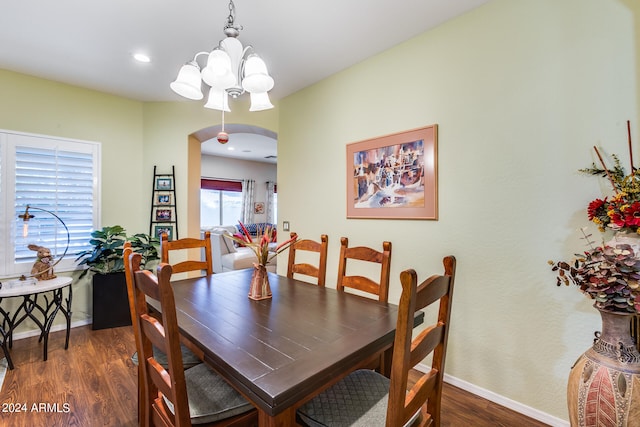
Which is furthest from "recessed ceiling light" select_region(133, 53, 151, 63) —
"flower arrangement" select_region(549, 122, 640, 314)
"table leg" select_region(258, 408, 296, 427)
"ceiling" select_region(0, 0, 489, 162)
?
"flower arrangement" select_region(549, 122, 640, 314)

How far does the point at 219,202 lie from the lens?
297 inches

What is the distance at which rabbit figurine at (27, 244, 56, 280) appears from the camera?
2.73m

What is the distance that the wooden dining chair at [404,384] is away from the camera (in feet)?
2.79

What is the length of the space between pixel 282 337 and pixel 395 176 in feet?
5.49

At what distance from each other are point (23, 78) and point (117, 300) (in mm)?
2416

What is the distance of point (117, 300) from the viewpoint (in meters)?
3.17

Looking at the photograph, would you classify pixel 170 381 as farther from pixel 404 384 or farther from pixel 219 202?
pixel 219 202

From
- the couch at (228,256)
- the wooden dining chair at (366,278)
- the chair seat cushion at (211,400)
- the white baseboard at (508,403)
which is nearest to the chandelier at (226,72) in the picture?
the wooden dining chair at (366,278)

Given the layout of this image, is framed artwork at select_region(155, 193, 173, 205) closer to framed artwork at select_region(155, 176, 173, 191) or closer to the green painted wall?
framed artwork at select_region(155, 176, 173, 191)

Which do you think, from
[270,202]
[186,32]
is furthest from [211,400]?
[270,202]

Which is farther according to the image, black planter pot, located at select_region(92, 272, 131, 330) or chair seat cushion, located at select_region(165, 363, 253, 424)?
black planter pot, located at select_region(92, 272, 131, 330)

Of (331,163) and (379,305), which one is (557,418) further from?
(331,163)

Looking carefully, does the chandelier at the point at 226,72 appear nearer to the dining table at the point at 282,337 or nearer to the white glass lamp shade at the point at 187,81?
the white glass lamp shade at the point at 187,81

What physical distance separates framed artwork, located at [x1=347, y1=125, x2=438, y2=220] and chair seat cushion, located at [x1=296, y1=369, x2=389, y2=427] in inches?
52.8
